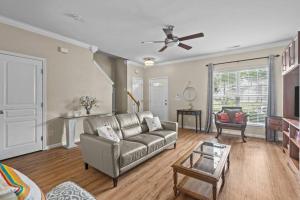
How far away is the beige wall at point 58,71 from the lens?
10.1ft

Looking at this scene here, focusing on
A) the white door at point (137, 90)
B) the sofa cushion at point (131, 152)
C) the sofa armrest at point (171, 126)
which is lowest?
the sofa cushion at point (131, 152)

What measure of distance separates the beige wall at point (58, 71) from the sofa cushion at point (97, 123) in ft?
5.14

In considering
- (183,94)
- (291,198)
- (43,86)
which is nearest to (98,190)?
(291,198)

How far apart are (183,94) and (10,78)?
5.03 meters

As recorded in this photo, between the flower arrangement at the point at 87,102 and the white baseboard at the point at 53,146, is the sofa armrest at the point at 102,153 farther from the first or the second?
the flower arrangement at the point at 87,102

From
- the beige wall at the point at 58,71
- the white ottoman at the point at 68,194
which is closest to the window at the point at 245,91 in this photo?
the beige wall at the point at 58,71

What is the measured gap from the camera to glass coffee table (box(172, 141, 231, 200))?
5.45 feet

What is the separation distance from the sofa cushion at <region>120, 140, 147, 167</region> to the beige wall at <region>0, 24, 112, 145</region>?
2.22m

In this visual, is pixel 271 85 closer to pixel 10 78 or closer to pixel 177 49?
pixel 177 49

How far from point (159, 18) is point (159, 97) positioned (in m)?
4.04

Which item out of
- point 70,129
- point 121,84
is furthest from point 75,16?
point 121,84

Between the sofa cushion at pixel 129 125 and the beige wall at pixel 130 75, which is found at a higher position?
the beige wall at pixel 130 75

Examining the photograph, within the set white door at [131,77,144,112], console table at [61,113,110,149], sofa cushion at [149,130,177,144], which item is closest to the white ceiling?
console table at [61,113,110,149]

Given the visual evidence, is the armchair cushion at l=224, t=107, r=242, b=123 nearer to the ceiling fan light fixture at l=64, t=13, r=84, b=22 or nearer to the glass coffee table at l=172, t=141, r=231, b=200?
the glass coffee table at l=172, t=141, r=231, b=200
